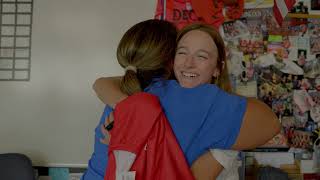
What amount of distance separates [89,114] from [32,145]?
0.32 metres

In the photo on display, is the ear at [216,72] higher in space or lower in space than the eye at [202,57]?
lower

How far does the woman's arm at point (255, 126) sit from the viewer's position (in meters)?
0.90

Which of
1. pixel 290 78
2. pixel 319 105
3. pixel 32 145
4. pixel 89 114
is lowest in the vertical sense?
pixel 32 145

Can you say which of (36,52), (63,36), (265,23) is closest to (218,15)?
(265,23)

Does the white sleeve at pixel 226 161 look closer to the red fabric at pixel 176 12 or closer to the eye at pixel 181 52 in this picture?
the eye at pixel 181 52

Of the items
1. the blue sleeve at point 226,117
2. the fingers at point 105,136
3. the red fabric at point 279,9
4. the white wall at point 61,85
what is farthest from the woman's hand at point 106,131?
the red fabric at point 279,9

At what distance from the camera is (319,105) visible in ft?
5.86

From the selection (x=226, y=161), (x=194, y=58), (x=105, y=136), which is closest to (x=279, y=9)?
(x=194, y=58)

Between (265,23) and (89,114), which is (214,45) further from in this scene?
(89,114)

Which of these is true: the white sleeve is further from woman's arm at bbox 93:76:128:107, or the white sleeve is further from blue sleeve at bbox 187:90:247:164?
woman's arm at bbox 93:76:128:107

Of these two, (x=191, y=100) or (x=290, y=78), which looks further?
(x=290, y=78)

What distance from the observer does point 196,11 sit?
1.79 metres

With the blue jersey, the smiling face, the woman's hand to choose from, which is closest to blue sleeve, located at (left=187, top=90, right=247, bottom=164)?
the blue jersey

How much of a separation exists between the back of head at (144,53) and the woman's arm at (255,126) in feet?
0.85
